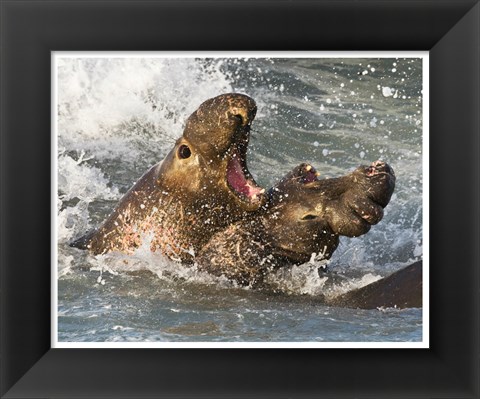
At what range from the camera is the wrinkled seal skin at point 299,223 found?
3.31 m

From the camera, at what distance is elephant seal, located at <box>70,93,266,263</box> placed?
11.0 ft

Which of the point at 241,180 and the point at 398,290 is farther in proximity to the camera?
the point at 241,180

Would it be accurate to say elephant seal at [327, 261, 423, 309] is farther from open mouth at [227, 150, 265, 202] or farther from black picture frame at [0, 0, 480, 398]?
open mouth at [227, 150, 265, 202]

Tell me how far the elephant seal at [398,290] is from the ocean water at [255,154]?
0.03 meters

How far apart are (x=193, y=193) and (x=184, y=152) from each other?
0.71 ft

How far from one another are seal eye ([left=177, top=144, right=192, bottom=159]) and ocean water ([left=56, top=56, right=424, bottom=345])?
91 millimetres
